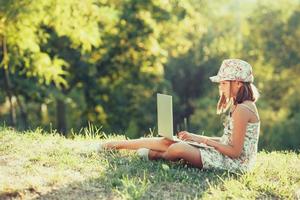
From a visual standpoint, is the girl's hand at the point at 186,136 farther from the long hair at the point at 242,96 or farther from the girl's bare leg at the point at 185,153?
the long hair at the point at 242,96

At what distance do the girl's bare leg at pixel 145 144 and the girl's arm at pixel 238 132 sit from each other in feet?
2.37

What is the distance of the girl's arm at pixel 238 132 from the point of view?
6730 mm

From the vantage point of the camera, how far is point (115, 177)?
6.42 metres

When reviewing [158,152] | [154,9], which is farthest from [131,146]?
[154,9]

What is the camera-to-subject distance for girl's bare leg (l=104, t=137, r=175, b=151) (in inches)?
283

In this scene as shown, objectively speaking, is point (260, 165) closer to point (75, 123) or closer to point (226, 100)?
point (226, 100)

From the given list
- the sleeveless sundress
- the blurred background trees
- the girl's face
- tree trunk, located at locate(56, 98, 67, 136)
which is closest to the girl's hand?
the sleeveless sundress

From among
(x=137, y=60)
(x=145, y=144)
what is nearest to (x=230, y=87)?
(x=145, y=144)

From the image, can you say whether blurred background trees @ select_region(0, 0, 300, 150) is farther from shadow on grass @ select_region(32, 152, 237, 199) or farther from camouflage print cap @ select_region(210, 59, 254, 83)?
camouflage print cap @ select_region(210, 59, 254, 83)

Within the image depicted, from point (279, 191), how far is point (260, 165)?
3.34 feet

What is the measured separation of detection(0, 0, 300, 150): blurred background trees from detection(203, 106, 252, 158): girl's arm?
17.6ft

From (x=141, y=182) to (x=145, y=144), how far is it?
3.86ft

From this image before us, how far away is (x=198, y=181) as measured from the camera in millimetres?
6574

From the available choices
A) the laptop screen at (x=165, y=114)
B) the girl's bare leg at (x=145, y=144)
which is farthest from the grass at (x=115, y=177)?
the laptop screen at (x=165, y=114)
